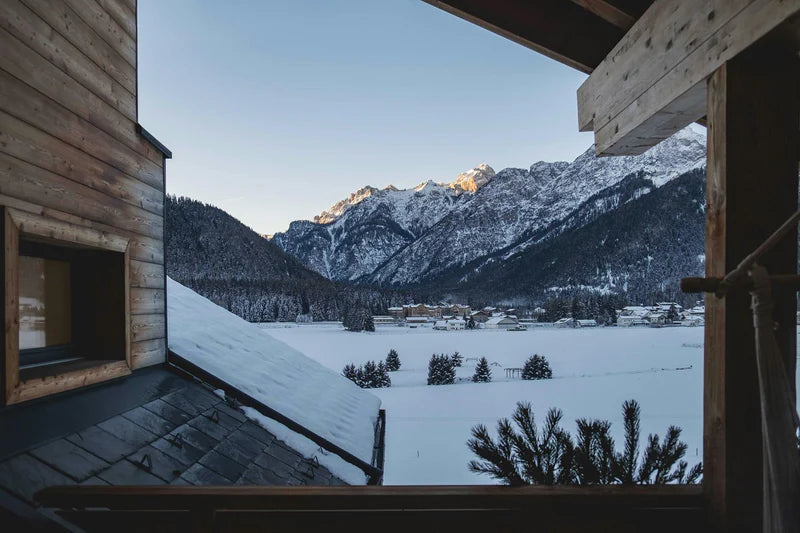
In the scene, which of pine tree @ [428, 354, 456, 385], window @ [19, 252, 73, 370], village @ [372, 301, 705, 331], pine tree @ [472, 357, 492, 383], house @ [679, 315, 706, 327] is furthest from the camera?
house @ [679, 315, 706, 327]

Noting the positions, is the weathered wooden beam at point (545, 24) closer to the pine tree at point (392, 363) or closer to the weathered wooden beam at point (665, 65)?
the weathered wooden beam at point (665, 65)

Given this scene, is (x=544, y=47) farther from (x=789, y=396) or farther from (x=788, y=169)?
(x=789, y=396)

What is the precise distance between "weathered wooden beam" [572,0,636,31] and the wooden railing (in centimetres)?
168

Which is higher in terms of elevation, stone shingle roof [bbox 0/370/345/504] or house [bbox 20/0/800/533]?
house [bbox 20/0/800/533]

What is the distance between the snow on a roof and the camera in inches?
145

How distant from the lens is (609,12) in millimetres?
1702

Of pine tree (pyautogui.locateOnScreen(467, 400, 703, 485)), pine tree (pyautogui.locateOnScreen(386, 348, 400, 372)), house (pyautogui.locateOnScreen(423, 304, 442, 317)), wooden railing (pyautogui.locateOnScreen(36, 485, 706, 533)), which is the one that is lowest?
pine tree (pyautogui.locateOnScreen(386, 348, 400, 372))

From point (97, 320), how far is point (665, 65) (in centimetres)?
331

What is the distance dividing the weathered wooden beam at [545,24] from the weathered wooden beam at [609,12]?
0.50 feet

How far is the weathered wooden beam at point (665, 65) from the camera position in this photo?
111 cm

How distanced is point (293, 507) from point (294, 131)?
1892cm

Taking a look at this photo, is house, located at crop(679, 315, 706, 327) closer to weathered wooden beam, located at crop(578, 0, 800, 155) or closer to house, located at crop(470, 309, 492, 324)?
house, located at crop(470, 309, 492, 324)

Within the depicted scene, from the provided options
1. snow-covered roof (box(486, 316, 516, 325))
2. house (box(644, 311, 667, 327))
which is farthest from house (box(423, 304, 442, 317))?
house (box(644, 311, 667, 327))

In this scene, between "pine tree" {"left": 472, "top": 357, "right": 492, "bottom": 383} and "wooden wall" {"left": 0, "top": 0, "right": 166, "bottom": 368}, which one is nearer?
"wooden wall" {"left": 0, "top": 0, "right": 166, "bottom": 368}
